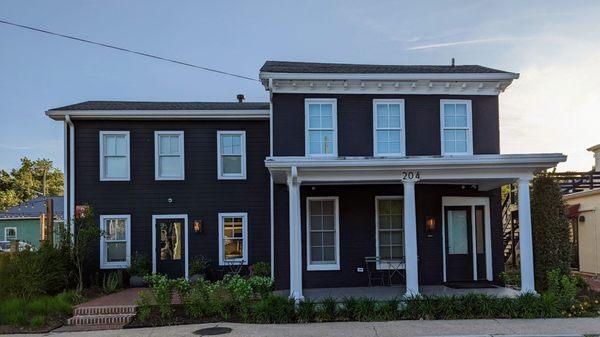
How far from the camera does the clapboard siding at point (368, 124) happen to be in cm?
1377

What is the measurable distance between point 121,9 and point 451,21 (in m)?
9.49

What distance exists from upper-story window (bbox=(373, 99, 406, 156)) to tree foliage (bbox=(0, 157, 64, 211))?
40701 millimetres

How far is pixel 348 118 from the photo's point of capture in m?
13.9

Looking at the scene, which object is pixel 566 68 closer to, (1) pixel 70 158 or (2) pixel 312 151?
(2) pixel 312 151

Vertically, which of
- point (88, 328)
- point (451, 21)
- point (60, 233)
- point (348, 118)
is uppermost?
point (451, 21)

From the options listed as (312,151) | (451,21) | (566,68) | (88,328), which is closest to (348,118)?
(312,151)

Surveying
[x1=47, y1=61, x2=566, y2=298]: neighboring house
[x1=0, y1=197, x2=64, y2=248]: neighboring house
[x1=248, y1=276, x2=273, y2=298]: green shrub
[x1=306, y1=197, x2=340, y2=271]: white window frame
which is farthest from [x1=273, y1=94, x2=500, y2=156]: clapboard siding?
[x1=0, y1=197, x2=64, y2=248]: neighboring house

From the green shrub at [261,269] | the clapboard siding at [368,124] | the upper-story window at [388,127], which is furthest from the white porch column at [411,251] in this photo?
the green shrub at [261,269]

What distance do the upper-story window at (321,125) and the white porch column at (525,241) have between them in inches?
180

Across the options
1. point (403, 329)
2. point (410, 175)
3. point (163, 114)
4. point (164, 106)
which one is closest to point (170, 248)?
point (163, 114)

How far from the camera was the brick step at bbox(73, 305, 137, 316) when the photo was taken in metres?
11.1

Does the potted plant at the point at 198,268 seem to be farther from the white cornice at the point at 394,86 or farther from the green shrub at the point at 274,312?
the white cornice at the point at 394,86

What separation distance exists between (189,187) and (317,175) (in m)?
4.87

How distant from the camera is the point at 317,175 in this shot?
1171 centimetres
